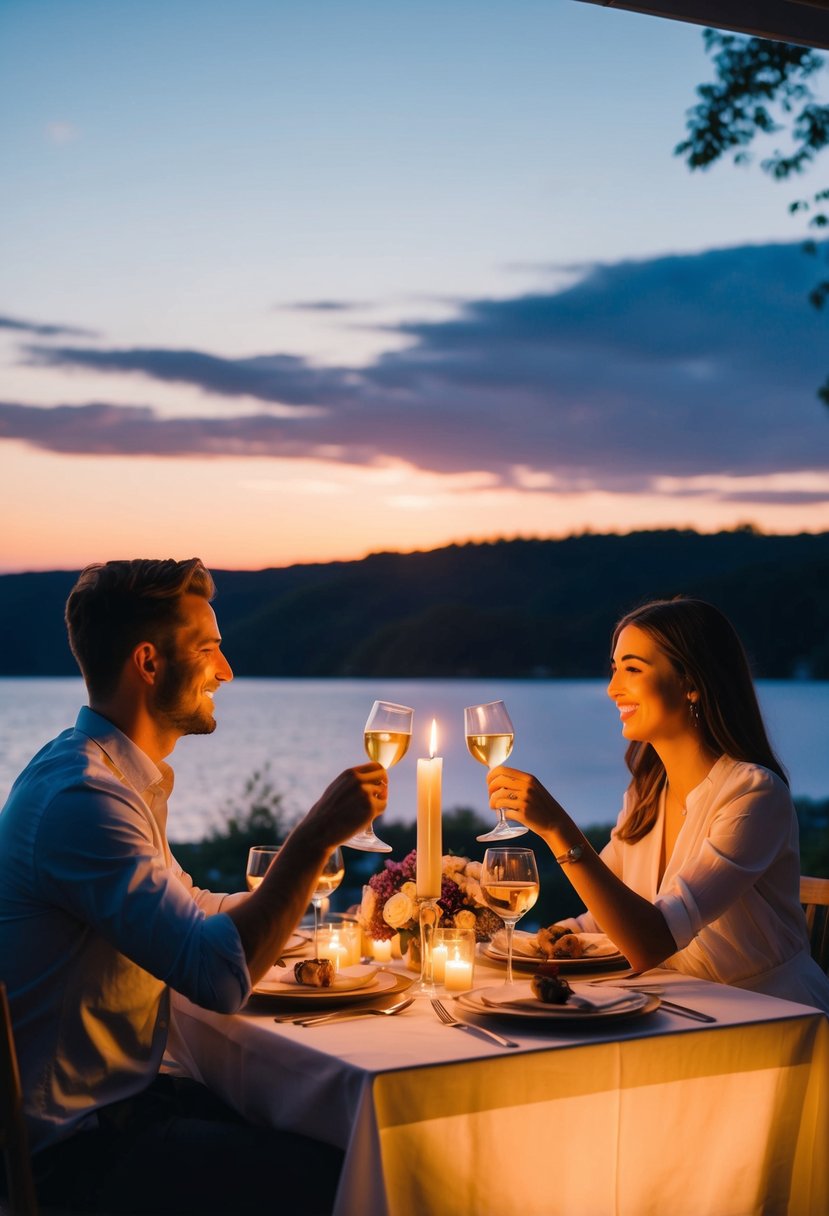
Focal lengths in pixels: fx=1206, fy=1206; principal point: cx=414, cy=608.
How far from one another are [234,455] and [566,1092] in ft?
32.0

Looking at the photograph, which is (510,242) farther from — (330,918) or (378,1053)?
(378,1053)

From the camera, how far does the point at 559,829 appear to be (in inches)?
87.7

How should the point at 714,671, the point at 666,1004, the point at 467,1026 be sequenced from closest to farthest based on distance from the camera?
the point at 467,1026
the point at 666,1004
the point at 714,671

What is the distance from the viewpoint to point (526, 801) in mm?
2246

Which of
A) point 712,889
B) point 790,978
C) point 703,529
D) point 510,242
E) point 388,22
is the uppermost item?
point 388,22

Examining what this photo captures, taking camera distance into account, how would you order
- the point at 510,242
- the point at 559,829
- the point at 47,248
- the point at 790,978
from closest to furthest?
1. the point at 559,829
2. the point at 790,978
3. the point at 47,248
4. the point at 510,242

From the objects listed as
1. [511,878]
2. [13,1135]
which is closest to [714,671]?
[511,878]

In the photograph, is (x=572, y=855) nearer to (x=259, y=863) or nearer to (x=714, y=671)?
(x=259, y=863)

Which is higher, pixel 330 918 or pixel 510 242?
pixel 510 242

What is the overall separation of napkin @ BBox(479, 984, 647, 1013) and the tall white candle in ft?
0.84

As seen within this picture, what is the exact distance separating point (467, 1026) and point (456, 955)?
35 centimetres

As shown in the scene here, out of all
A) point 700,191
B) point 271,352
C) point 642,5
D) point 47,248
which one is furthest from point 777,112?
point 271,352

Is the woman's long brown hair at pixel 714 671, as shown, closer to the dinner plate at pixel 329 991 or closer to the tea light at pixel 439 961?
the tea light at pixel 439 961

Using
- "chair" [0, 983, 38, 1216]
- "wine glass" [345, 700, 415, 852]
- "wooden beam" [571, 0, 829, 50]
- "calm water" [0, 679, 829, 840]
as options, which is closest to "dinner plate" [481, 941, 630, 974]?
"wine glass" [345, 700, 415, 852]
